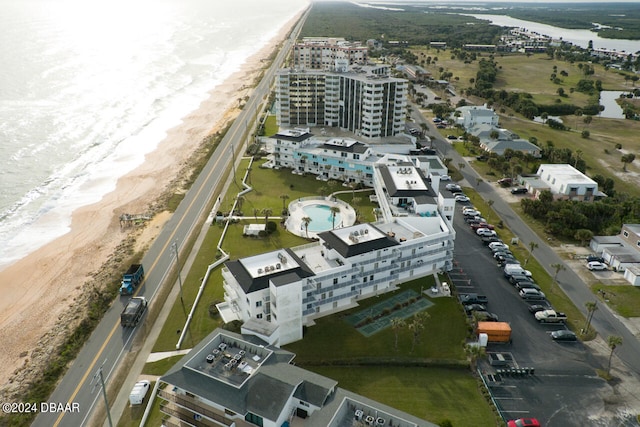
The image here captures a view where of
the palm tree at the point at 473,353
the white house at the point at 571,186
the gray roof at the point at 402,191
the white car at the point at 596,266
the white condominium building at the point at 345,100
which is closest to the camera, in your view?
the palm tree at the point at 473,353

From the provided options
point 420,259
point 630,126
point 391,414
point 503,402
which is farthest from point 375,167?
point 630,126

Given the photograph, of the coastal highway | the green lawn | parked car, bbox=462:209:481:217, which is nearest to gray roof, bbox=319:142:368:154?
parked car, bbox=462:209:481:217

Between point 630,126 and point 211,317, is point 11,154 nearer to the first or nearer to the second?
point 211,317

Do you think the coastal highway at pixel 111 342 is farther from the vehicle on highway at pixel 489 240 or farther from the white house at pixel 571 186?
the white house at pixel 571 186

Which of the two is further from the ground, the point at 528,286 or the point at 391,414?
the point at 391,414

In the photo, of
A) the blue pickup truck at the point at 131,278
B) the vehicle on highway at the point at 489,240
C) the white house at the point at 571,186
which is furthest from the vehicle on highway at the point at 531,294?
the blue pickup truck at the point at 131,278

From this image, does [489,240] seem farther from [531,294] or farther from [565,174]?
[565,174]
